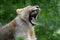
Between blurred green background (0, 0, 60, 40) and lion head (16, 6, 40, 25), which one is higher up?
lion head (16, 6, 40, 25)

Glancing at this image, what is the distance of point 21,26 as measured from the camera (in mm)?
5055

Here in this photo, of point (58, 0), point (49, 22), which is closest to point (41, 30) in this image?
point (49, 22)

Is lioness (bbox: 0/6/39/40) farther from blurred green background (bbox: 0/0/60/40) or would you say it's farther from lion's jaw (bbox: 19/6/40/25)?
blurred green background (bbox: 0/0/60/40)

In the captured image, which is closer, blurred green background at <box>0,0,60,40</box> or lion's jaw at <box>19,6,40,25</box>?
blurred green background at <box>0,0,60,40</box>

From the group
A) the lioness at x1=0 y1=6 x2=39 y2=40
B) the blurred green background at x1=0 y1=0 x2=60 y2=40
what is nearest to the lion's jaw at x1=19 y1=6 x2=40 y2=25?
the lioness at x1=0 y1=6 x2=39 y2=40

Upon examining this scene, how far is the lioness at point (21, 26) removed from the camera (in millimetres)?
4840

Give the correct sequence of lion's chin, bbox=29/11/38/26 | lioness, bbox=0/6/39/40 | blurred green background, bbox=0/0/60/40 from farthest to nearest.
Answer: lioness, bbox=0/6/39/40, lion's chin, bbox=29/11/38/26, blurred green background, bbox=0/0/60/40

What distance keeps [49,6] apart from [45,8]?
0.22 ft

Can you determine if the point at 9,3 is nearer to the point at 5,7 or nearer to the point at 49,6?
the point at 5,7

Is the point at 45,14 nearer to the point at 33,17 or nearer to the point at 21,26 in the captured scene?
the point at 33,17

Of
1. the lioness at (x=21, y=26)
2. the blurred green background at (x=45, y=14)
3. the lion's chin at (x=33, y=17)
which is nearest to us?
the blurred green background at (x=45, y=14)

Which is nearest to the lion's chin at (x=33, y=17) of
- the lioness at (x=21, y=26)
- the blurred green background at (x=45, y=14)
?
the lioness at (x=21, y=26)

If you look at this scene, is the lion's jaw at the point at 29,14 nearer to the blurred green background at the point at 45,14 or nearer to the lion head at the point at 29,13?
the lion head at the point at 29,13

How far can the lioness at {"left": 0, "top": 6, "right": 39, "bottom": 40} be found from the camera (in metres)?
4.84
